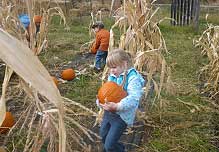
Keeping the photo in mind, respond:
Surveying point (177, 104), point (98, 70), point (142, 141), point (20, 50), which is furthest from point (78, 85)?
point (20, 50)

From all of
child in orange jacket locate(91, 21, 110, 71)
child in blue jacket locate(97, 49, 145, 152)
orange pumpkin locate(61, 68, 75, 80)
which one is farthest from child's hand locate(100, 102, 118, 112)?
child in orange jacket locate(91, 21, 110, 71)

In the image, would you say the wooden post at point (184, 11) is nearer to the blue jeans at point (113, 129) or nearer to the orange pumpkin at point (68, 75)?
the orange pumpkin at point (68, 75)

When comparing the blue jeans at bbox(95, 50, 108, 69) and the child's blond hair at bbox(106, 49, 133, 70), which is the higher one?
the child's blond hair at bbox(106, 49, 133, 70)

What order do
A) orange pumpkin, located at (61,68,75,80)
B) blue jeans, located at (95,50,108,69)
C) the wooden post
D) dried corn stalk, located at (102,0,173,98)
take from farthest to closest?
1. the wooden post
2. blue jeans, located at (95,50,108,69)
3. orange pumpkin, located at (61,68,75,80)
4. dried corn stalk, located at (102,0,173,98)

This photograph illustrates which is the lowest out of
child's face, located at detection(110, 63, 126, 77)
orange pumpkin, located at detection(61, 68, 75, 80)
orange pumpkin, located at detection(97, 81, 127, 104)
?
orange pumpkin, located at detection(61, 68, 75, 80)

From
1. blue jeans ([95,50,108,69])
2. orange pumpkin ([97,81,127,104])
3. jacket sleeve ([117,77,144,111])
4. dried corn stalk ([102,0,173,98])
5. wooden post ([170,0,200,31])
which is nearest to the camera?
jacket sleeve ([117,77,144,111])

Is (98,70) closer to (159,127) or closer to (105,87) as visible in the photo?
(159,127)

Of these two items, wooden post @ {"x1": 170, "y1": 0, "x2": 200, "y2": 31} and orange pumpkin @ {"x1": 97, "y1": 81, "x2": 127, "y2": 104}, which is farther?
wooden post @ {"x1": 170, "y1": 0, "x2": 200, "y2": 31}

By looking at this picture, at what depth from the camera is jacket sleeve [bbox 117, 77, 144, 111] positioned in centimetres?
241

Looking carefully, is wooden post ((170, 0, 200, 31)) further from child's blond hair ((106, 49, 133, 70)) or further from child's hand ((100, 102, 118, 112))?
child's hand ((100, 102, 118, 112))

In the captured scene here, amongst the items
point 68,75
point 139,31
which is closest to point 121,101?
point 139,31

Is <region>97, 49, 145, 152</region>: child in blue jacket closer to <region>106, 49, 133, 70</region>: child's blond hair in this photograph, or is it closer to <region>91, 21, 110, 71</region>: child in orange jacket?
<region>106, 49, 133, 70</region>: child's blond hair

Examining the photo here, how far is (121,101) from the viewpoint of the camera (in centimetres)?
243

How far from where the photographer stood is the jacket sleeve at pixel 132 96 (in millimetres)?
2412
